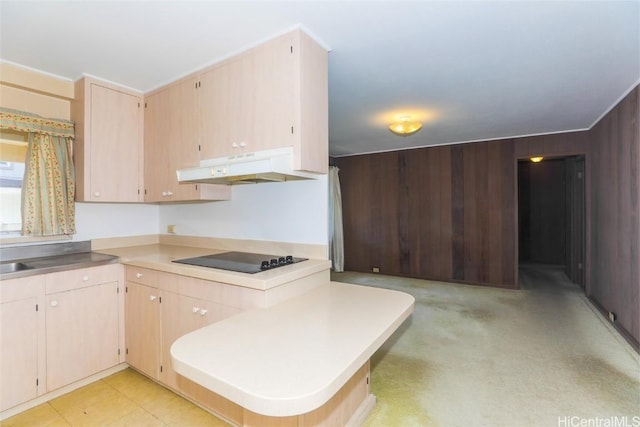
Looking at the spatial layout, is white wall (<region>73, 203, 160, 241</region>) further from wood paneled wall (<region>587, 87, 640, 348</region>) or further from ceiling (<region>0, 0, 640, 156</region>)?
wood paneled wall (<region>587, 87, 640, 348</region>)

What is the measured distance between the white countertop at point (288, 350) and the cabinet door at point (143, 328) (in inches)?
44.9

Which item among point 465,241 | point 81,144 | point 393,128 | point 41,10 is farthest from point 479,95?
point 81,144

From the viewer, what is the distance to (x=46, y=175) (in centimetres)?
236

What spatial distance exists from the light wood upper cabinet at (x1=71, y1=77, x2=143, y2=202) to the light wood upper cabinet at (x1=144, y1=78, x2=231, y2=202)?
91mm

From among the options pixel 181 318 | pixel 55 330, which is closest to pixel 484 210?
pixel 181 318

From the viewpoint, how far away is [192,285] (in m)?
1.92

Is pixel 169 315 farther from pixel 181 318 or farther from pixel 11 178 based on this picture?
pixel 11 178

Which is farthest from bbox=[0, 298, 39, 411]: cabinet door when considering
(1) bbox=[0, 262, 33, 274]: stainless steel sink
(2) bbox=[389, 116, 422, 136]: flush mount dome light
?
(2) bbox=[389, 116, 422, 136]: flush mount dome light

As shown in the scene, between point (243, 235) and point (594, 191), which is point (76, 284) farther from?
point (594, 191)

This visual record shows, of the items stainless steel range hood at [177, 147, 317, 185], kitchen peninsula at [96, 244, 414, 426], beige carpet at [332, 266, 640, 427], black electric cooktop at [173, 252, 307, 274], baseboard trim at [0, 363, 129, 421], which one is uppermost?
stainless steel range hood at [177, 147, 317, 185]

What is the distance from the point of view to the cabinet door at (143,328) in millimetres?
2148

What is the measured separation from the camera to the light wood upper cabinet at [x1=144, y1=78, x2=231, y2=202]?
227cm

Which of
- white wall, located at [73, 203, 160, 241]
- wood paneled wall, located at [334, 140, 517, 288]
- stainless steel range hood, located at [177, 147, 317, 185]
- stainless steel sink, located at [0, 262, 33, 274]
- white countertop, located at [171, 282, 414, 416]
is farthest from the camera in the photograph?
wood paneled wall, located at [334, 140, 517, 288]

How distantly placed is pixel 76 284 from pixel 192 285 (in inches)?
37.0
